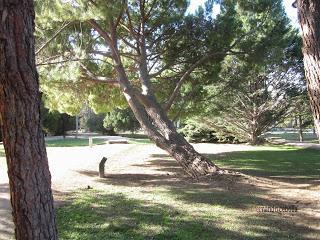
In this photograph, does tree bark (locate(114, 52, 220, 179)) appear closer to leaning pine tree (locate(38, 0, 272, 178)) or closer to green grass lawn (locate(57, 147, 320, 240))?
leaning pine tree (locate(38, 0, 272, 178))

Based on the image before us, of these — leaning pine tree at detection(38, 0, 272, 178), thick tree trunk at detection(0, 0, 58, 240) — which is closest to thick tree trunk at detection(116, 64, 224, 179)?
leaning pine tree at detection(38, 0, 272, 178)

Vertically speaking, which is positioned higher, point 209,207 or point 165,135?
point 165,135

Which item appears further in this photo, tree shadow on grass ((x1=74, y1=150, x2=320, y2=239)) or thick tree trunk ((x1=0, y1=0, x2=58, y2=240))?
tree shadow on grass ((x1=74, y1=150, x2=320, y2=239))

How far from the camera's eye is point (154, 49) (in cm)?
1533

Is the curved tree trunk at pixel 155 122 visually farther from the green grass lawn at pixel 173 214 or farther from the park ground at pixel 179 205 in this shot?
the green grass lawn at pixel 173 214

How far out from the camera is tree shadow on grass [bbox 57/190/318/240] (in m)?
6.85

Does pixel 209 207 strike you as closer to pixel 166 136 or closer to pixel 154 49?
pixel 166 136

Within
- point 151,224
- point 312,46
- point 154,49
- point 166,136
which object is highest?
point 154,49

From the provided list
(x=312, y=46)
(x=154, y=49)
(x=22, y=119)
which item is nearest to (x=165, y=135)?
(x=154, y=49)

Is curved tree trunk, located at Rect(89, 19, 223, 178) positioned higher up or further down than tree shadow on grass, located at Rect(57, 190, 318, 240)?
higher up

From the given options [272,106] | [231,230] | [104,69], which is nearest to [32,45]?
[231,230]

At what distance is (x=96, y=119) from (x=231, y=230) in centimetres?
4486

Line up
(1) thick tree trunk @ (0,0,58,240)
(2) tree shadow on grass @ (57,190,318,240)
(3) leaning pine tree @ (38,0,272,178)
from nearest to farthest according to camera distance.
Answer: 1. (1) thick tree trunk @ (0,0,58,240)
2. (2) tree shadow on grass @ (57,190,318,240)
3. (3) leaning pine tree @ (38,0,272,178)

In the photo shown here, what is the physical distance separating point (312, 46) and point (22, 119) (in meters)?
3.34
